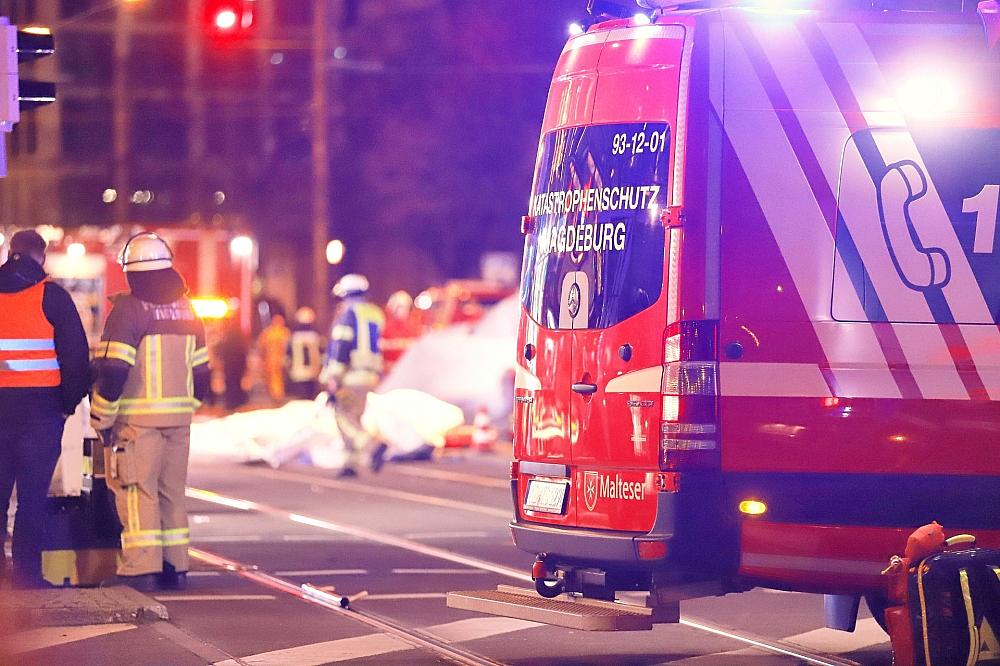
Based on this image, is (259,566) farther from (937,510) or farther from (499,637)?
(937,510)

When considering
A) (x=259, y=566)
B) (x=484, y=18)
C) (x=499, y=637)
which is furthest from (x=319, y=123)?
(x=499, y=637)

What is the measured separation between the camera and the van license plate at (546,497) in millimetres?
9086

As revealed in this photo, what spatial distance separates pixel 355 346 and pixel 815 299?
12145 mm

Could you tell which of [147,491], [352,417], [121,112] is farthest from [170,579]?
[121,112]

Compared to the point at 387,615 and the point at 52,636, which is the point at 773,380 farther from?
the point at 52,636

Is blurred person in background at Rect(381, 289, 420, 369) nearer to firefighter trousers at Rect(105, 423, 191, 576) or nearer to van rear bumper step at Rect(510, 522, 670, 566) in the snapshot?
firefighter trousers at Rect(105, 423, 191, 576)

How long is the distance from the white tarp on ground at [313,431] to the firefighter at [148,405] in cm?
996

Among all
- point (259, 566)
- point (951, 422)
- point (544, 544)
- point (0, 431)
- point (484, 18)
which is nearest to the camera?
point (951, 422)

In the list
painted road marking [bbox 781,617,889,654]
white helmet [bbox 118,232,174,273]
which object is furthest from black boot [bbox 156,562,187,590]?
painted road marking [bbox 781,617,889,654]

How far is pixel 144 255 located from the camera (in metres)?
11.5

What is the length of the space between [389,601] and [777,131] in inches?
166

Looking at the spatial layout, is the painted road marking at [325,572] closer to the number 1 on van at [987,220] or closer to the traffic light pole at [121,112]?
the number 1 on van at [987,220]

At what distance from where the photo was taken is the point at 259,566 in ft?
43.1

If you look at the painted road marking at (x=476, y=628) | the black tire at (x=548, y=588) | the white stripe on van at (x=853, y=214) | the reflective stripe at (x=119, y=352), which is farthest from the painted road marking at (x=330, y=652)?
the white stripe on van at (x=853, y=214)
